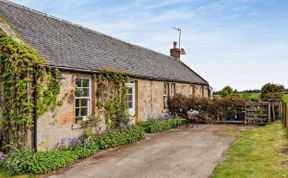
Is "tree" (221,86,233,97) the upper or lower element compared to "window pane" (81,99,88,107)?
upper

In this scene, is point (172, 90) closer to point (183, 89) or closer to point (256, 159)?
point (183, 89)

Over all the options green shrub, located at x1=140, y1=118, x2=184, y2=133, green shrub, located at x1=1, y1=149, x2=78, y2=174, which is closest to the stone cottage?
green shrub, located at x1=140, y1=118, x2=184, y2=133

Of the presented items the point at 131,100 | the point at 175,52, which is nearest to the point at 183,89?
the point at 131,100

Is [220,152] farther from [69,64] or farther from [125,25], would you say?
[125,25]

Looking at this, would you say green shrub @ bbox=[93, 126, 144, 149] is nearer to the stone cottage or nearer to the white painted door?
the stone cottage

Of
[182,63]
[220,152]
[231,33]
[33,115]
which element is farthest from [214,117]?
[33,115]

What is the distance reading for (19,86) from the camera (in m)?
8.55

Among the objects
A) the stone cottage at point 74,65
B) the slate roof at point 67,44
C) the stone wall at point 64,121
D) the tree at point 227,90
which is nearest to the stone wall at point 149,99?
the stone cottage at point 74,65

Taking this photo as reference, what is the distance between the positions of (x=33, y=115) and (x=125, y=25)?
879cm

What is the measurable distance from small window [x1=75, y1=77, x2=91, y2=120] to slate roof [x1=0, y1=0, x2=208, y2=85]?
62cm

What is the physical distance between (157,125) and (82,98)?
5612 millimetres

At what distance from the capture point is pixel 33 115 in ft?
28.4

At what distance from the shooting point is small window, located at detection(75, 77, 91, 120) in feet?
35.2

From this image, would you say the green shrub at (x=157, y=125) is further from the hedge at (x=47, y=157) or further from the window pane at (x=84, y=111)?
the window pane at (x=84, y=111)
